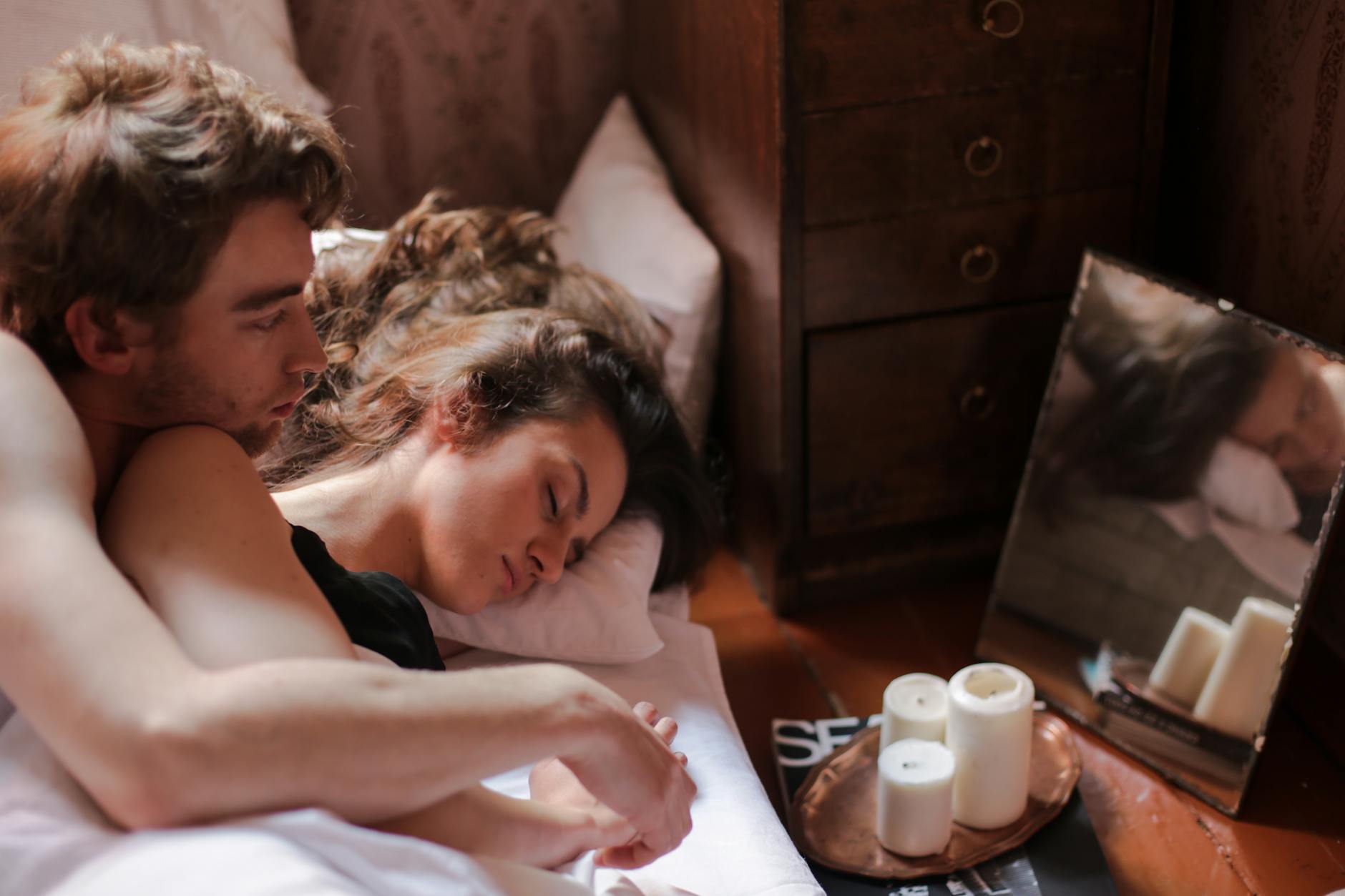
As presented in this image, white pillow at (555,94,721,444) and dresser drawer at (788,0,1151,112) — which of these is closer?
dresser drawer at (788,0,1151,112)

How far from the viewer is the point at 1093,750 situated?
147 cm

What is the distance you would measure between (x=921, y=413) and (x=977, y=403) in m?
0.08

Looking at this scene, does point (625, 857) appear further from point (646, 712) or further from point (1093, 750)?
point (1093, 750)

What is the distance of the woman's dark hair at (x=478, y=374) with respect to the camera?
128 cm

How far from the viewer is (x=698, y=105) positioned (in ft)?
5.53

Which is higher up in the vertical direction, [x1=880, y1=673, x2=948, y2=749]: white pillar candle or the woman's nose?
the woman's nose

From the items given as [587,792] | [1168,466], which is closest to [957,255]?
[1168,466]

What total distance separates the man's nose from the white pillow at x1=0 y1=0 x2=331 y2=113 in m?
0.76

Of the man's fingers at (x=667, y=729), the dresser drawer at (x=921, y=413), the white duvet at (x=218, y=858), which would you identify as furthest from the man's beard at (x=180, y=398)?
the dresser drawer at (x=921, y=413)

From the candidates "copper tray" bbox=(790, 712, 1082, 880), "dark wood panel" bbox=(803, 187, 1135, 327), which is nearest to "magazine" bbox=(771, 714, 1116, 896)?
"copper tray" bbox=(790, 712, 1082, 880)

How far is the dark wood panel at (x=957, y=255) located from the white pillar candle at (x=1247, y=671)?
1.58 feet

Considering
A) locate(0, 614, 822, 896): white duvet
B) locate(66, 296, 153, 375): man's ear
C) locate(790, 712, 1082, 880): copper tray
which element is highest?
locate(66, 296, 153, 375): man's ear

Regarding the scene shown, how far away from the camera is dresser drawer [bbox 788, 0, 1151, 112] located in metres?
1.39

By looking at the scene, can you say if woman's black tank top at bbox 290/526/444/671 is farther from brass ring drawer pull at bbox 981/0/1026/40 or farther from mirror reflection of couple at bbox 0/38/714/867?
brass ring drawer pull at bbox 981/0/1026/40
